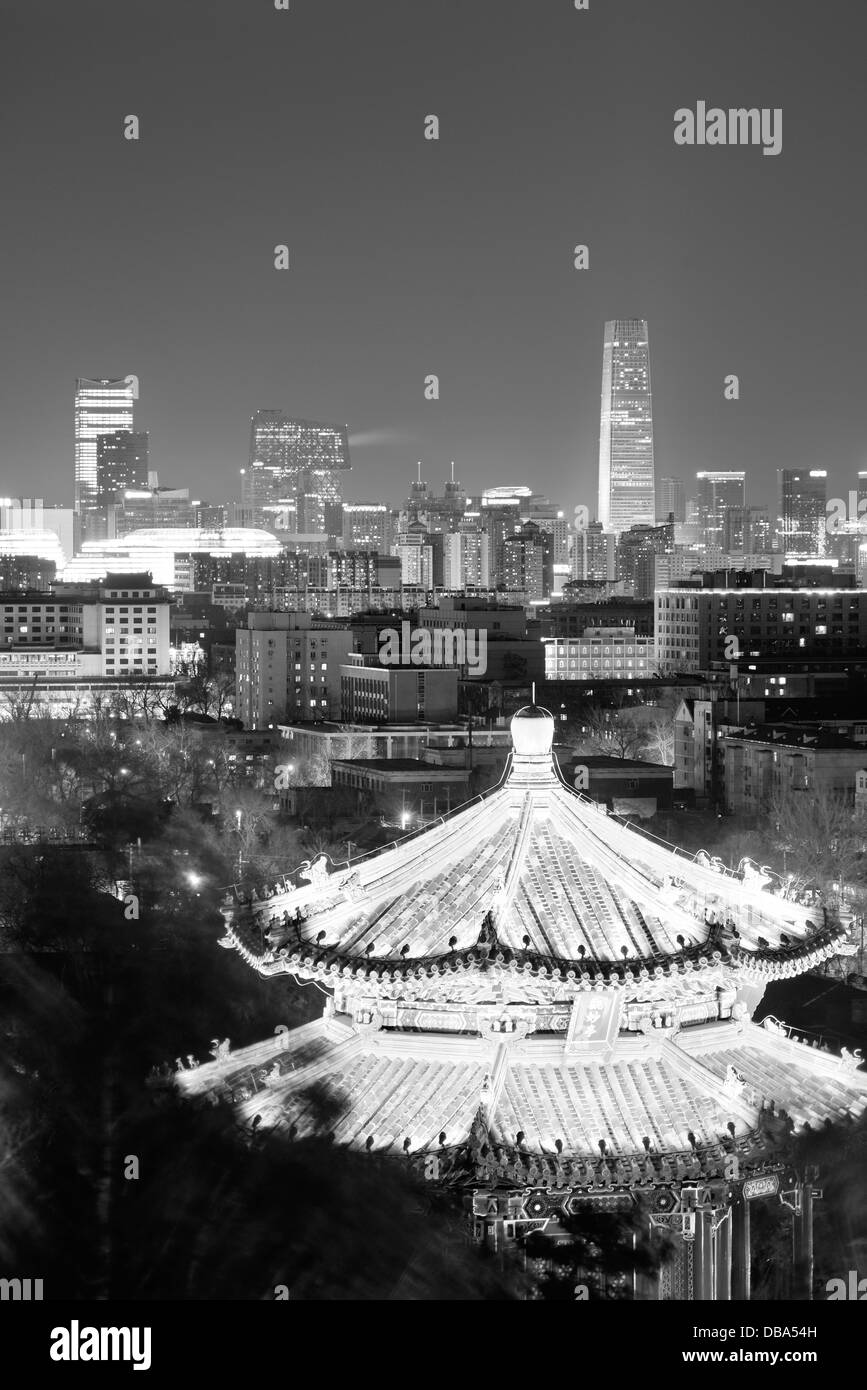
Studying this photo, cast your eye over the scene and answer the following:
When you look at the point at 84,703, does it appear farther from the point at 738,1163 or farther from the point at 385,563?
the point at 738,1163

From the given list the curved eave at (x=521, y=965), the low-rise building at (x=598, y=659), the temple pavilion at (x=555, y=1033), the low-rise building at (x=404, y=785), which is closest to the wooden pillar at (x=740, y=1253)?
the temple pavilion at (x=555, y=1033)

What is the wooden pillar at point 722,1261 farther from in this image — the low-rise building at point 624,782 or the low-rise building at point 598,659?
the low-rise building at point 598,659

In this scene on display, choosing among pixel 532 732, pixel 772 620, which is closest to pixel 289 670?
pixel 772 620

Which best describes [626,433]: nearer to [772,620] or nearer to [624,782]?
[772,620]

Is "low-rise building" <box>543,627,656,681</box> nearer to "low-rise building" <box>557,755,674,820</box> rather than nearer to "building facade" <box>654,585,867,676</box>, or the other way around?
"building facade" <box>654,585,867,676</box>
